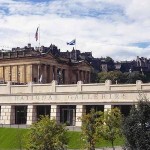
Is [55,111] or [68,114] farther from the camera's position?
[55,111]

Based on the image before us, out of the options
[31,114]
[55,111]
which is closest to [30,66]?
[31,114]

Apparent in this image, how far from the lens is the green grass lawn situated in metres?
58.9

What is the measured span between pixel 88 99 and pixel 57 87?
19.9 ft

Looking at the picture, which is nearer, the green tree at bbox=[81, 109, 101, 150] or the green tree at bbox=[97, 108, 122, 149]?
the green tree at bbox=[81, 109, 101, 150]

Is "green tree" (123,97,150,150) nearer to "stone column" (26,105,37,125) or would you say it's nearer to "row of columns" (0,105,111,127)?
"row of columns" (0,105,111,127)

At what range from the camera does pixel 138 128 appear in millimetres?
31250

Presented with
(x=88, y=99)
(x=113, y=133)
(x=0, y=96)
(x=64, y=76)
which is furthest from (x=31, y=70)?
(x=113, y=133)

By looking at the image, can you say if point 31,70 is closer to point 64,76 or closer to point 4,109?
point 64,76

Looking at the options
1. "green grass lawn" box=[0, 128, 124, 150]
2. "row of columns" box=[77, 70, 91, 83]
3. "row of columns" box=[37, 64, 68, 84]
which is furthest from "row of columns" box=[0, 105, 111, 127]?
"row of columns" box=[77, 70, 91, 83]

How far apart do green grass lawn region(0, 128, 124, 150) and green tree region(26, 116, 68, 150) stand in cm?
929

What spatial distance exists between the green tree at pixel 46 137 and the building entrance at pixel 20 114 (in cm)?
2832

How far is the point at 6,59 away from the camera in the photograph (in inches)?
5807

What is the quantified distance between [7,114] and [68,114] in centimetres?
1075

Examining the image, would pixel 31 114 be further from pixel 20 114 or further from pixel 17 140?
pixel 17 140
